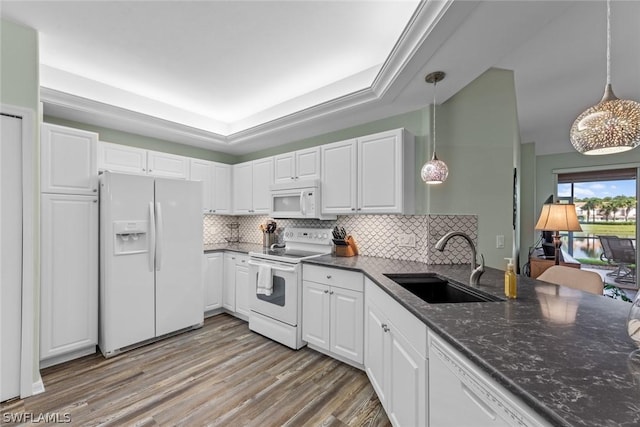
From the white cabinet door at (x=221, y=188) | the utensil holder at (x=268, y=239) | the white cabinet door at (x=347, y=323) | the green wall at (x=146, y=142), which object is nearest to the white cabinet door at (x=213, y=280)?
the utensil holder at (x=268, y=239)

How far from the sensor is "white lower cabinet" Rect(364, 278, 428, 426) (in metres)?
1.36

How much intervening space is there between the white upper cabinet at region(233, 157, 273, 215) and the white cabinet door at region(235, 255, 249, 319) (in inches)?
29.9

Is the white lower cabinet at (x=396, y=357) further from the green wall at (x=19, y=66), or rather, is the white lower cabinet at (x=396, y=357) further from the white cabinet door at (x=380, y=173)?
the green wall at (x=19, y=66)

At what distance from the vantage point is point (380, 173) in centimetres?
271

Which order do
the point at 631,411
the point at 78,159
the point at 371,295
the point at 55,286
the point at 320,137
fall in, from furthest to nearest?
1. the point at 320,137
2. the point at 78,159
3. the point at 55,286
4. the point at 371,295
5. the point at 631,411

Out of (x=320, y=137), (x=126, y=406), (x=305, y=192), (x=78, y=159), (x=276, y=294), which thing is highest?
(x=320, y=137)

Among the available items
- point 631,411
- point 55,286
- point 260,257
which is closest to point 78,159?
point 55,286

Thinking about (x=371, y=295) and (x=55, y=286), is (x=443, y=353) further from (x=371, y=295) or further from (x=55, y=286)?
(x=55, y=286)

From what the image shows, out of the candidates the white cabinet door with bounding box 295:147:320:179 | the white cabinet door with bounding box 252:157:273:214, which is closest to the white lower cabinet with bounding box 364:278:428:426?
the white cabinet door with bounding box 295:147:320:179

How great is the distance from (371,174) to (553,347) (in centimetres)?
202

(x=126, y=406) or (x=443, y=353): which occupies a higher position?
(x=443, y=353)

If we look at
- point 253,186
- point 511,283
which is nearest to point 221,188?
point 253,186

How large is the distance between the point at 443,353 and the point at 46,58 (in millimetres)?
3979

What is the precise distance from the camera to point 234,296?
12.2ft
